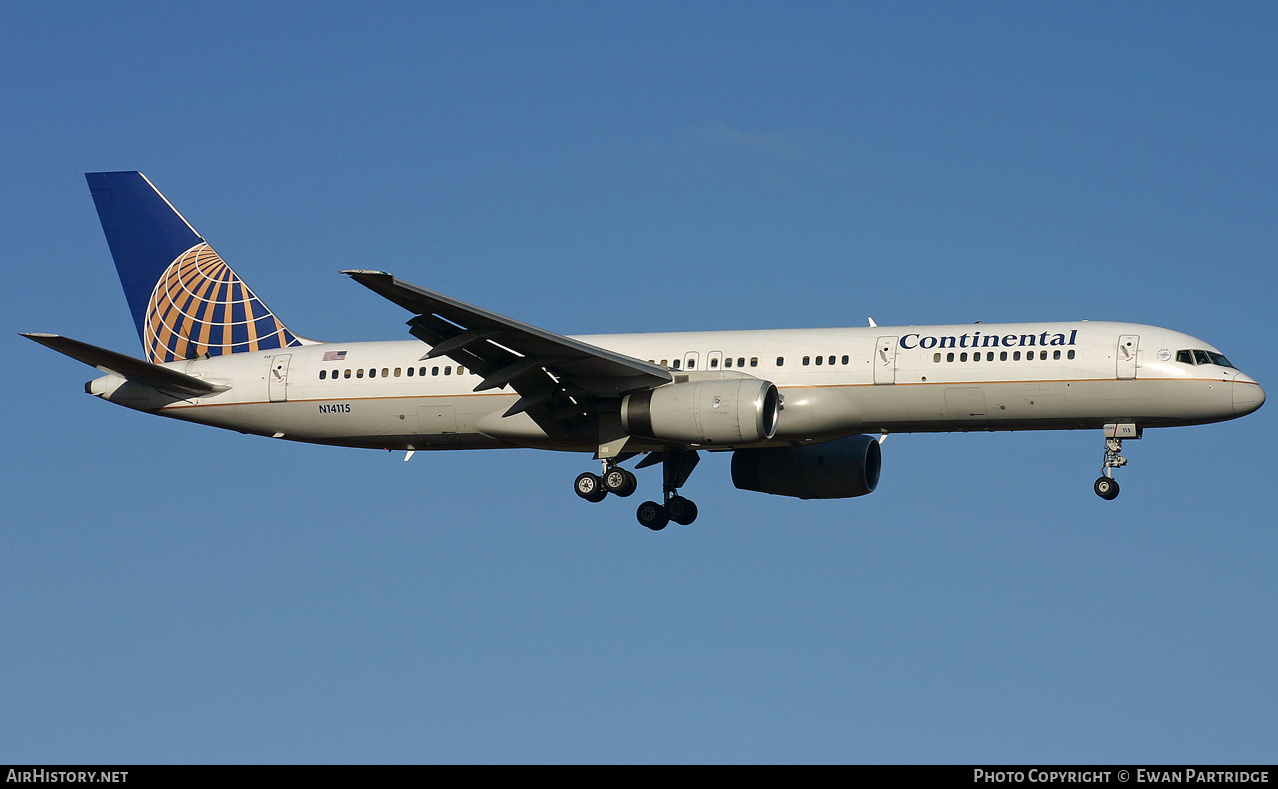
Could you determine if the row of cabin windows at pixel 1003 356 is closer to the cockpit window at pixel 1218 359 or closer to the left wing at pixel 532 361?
the cockpit window at pixel 1218 359

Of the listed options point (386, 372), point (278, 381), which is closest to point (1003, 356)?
point (386, 372)

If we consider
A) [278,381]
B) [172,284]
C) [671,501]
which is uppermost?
[172,284]

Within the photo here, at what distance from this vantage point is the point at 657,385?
39.5m

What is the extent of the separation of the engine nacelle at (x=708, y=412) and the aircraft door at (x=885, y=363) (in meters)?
2.49

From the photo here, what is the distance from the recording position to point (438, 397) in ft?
138

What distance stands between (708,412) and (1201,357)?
11784 millimetres

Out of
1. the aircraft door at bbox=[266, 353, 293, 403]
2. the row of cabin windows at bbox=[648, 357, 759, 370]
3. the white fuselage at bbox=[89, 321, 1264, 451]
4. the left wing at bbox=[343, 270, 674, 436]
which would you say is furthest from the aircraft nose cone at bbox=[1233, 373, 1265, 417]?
the aircraft door at bbox=[266, 353, 293, 403]

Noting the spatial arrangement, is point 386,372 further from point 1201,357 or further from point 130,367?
point 1201,357

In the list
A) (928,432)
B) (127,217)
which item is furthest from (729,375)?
(127,217)

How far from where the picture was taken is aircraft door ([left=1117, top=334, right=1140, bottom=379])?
123 ft

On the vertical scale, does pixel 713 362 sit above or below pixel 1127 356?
above

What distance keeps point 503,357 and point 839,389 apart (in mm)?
8250

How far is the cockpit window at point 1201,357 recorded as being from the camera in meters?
37.7
